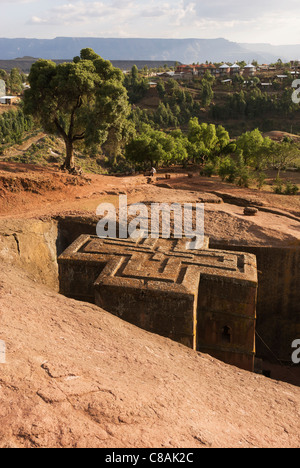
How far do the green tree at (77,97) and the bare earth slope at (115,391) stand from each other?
53.5ft

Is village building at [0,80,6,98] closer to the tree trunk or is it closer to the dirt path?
the dirt path

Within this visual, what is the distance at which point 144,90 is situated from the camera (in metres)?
81.0

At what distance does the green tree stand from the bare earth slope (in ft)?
53.5

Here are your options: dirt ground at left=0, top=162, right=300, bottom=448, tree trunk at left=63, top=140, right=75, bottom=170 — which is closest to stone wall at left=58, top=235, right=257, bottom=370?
dirt ground at left=0, top=162, right=300, bottom=448

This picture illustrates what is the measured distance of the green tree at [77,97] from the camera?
21812 mm

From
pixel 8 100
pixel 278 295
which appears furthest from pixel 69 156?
pixel 8 100

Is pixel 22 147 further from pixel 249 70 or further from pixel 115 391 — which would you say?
pixel 249 70

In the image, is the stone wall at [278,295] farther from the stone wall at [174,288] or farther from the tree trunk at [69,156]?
the tree trunk at [69,156]

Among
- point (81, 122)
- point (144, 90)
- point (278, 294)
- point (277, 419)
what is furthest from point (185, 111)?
point (277, 419)

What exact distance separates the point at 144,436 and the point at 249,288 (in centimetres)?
634

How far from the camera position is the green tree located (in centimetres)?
2181

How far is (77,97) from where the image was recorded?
2284 centimetres

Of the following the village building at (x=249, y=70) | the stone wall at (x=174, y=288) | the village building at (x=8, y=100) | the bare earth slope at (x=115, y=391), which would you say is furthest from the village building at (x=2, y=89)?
the bare earth slope at (x=115, y=391)

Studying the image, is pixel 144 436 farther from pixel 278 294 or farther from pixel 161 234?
pixel 278 294
